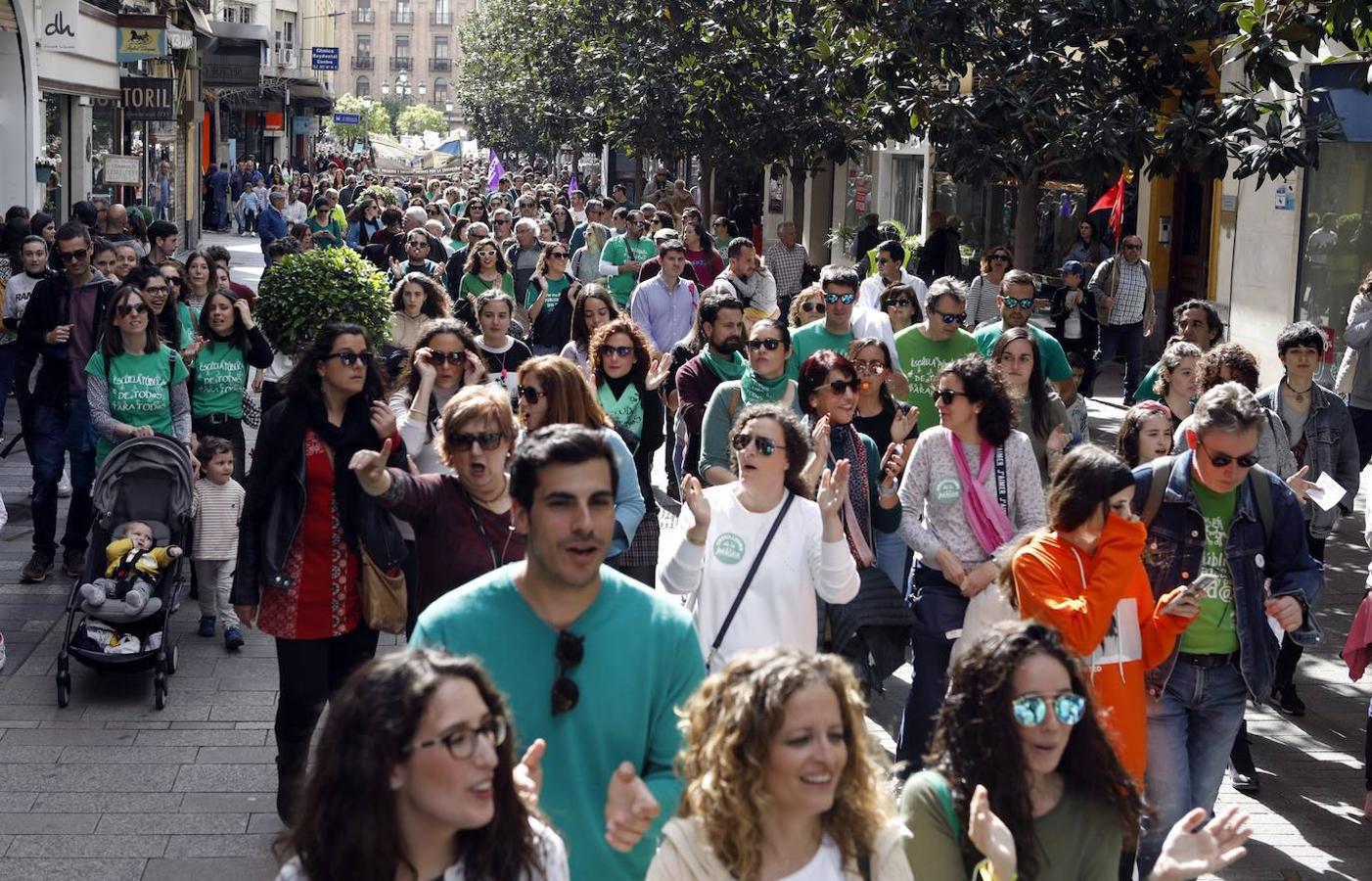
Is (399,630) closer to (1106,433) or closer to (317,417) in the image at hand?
(317,417)

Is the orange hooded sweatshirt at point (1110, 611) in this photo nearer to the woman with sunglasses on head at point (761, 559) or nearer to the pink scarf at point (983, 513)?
the woman with sunglasses on head at point (761, 559)

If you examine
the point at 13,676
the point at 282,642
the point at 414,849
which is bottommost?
the point at 13,676

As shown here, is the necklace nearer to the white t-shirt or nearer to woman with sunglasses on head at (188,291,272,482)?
the white t-shirt

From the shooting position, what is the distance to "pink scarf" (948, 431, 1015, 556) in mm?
7070

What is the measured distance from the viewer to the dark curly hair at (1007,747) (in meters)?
3.92

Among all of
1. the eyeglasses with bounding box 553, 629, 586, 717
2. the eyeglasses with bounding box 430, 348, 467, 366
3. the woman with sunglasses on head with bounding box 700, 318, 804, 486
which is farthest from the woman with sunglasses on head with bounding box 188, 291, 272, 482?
the eyeglasses with bounding box 553, 629, 586, 717

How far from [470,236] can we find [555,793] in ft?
43.8

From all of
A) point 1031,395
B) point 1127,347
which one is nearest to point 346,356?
point 1031,395

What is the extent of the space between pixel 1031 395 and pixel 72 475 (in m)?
5.47

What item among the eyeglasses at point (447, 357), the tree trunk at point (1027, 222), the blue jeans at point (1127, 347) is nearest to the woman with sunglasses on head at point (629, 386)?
the eyeglasses at point (447, 357)

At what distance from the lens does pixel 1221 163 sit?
42.8ft

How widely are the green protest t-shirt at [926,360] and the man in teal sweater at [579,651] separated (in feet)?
19.9

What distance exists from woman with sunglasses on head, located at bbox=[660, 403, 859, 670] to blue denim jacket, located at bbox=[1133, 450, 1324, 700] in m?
1.05

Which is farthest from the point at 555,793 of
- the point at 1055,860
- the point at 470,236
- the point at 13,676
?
the point at 470,236
